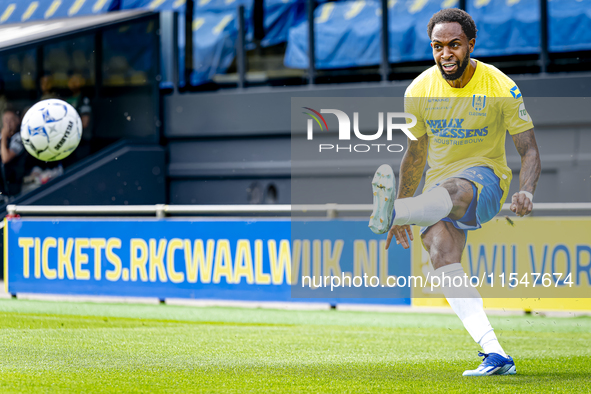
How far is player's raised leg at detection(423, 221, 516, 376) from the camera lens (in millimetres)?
5316

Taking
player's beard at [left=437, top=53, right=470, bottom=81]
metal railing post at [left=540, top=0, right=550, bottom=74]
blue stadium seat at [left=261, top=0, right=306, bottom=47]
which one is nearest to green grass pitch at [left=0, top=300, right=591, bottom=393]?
player's beard at [left=437, top=53, right=470, bottom=81]

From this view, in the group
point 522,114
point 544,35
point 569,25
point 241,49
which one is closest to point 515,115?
point 522,114

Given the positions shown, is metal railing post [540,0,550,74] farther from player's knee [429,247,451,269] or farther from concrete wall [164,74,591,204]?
player's knee [429,247,451,269]

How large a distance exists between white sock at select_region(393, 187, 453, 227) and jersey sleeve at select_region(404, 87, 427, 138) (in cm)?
56

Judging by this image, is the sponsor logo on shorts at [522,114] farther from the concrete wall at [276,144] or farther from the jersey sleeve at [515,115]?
the concrete wall at [276,144]

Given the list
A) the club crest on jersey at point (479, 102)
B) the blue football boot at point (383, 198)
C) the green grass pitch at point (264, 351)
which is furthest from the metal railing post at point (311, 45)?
the blue football boot at point (383, 198)

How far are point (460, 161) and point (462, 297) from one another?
964 mm

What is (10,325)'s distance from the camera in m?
7.77

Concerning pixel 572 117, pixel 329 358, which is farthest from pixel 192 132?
pixel 329 358

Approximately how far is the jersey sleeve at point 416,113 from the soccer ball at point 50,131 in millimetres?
4679

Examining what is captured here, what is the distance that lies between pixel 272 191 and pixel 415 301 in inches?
223

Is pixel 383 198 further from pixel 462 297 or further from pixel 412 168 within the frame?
pixel 462 297

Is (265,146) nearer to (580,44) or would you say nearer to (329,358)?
(580,44)

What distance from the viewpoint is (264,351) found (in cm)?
652
